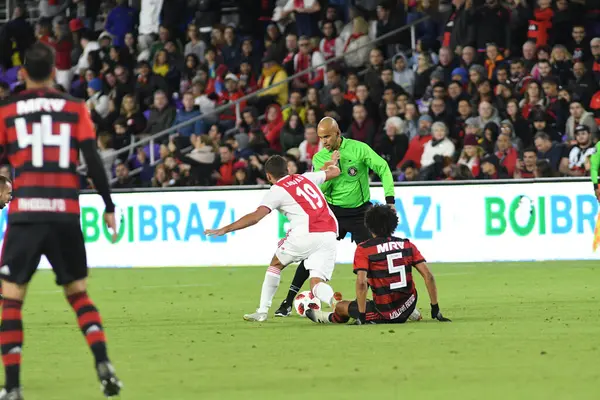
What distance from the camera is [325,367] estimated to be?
29.2 feet

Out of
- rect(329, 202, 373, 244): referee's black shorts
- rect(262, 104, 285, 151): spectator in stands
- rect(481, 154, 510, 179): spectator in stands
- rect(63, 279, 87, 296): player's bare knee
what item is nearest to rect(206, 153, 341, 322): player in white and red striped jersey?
rect(329, 202, 373, 244): referee's black shorts

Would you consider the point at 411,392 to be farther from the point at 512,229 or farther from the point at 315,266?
the point at 512,229

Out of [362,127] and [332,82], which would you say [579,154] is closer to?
[362,127]

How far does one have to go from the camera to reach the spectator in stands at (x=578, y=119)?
2131cm

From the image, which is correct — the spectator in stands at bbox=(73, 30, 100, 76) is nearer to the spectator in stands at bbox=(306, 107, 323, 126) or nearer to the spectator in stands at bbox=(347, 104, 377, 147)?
the spectator in stands at bbox=(306, 107, 323, 126)

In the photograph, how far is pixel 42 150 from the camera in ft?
25.0

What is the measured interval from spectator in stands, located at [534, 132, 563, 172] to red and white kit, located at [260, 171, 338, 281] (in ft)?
29.8

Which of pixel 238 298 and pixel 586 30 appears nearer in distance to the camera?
pixel 238 298

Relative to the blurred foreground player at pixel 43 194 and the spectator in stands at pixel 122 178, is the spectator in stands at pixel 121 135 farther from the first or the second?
the blurred foreground player at pixel 43 194

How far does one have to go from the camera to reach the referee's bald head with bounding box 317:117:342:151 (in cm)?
1386

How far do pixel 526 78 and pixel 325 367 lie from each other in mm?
14467

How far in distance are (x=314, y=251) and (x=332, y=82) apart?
1250 centimetres

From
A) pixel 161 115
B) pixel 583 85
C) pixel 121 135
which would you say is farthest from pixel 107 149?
pixel 583 85

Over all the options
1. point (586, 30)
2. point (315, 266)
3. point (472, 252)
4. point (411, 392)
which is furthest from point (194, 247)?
point (411, 392)
